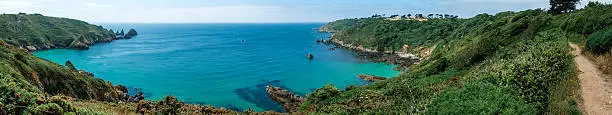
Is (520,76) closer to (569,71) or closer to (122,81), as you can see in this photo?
(569,71)

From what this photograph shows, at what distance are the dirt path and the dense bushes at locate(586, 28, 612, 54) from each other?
202 centimetres

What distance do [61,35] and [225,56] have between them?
78883 millimetres

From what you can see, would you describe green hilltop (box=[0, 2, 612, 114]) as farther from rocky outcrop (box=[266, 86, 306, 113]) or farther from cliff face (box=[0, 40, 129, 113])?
rocky outcrop (box=[266, 86, 306, 113])

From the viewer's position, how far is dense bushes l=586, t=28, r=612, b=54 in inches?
990

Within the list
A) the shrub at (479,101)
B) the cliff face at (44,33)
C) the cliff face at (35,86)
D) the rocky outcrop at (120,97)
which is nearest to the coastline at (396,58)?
the shrub at (479,101)

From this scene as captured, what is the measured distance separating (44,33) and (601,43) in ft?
510

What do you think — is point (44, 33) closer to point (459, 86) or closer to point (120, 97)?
point (120, 97)

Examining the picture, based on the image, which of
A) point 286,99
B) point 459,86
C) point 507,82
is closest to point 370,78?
point 286,99

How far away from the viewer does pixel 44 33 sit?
124000 millimetres

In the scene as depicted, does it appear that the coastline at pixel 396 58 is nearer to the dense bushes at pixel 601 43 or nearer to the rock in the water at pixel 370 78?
the rock in the water at pixel 370 78

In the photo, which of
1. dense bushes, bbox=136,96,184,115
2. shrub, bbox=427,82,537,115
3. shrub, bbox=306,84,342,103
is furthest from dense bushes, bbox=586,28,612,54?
dense bushes, bbox=136,96,184,115

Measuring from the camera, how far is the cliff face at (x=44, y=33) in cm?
11131

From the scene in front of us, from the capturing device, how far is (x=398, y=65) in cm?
7388

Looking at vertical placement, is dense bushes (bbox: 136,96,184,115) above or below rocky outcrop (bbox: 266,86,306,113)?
above
